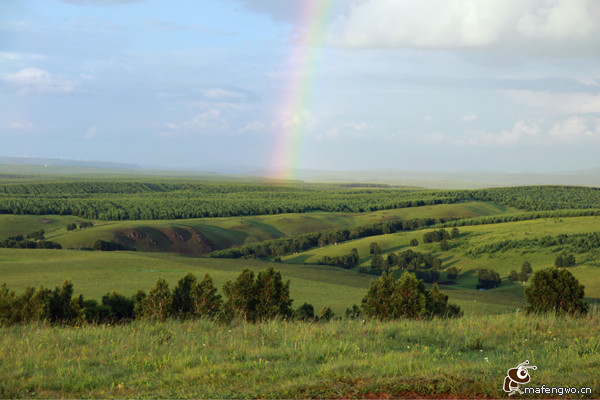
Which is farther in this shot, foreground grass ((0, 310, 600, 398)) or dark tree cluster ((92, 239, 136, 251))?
dark tree cluster ((92, 239, 136, 251))

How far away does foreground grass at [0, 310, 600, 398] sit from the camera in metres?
9.26

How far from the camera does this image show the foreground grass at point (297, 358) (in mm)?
9258

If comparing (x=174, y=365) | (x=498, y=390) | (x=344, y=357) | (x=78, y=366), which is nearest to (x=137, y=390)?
(x=174, y=365)

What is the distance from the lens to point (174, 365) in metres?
10.6

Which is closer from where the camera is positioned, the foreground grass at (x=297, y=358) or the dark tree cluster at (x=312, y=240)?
the foreground grass at (x=297, y=358)

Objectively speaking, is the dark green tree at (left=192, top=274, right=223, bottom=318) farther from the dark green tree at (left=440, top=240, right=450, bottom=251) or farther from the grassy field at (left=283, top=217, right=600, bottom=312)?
the dark green tree at (left=440, top=240, right=450, bottom=251)

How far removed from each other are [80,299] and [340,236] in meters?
138

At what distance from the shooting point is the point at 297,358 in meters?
11.1

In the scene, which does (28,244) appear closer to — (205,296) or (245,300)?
(205,296)

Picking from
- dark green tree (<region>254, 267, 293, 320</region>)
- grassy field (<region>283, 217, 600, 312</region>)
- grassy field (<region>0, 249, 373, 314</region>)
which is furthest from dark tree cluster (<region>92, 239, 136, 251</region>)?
dark green tree (<region>254, 267, 293, 320</region>)

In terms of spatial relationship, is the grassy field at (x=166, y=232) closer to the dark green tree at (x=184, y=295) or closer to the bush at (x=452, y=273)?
the bush at (x=452, y=273)

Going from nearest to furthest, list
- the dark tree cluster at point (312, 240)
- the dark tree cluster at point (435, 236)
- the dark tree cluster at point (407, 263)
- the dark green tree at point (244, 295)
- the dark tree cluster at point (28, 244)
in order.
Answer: the dark green tree at point (244, 295), the dark tree cluster at point (28, 244), the dark tree cluster at point (407, 263), the dark tree cluster at point (312, 240), the dark tree cluster at point (435, 236)

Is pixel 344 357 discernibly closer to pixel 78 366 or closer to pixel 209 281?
pixel 78 366

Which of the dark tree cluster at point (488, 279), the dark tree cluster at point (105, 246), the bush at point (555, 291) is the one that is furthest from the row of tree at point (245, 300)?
the dark tree cluster at point (105, 246)
